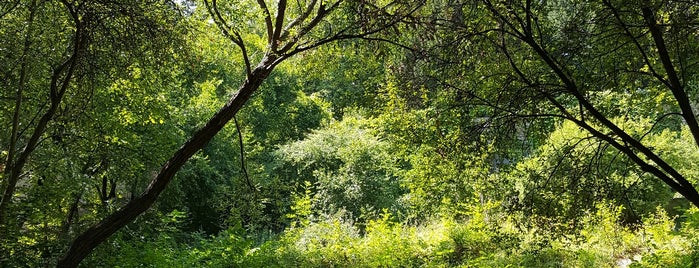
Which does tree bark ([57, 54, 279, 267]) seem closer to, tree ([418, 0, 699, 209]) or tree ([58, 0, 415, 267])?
tree ([58, 0, 415, 267])

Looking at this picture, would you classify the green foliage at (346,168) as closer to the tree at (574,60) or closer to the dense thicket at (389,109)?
the dense thicket at (389,109)

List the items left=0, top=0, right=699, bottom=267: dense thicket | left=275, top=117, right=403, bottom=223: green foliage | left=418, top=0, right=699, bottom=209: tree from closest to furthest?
1. left=418, top=0, right=699, bottom=209: tree
2. left=0, top=0, right=699, bottom=267: dense thicket
3. left=275, top=117, right=403, bottom=223: green foliage

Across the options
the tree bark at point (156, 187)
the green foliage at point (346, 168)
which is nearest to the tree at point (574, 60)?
the tree bark at point (156, 187)

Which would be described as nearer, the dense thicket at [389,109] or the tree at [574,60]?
the tree at [574,60]

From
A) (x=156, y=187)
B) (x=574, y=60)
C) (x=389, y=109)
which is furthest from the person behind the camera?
(x=389, y=109)

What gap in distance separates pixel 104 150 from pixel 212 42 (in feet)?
4.83

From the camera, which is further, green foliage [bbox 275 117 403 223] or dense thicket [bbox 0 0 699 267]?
green foliage [bbox 275 117 403 223]

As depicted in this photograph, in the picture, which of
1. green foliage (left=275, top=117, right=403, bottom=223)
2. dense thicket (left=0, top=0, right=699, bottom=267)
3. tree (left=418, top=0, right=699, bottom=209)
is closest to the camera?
tree (left=418, top=0, right=699, bottom=209)

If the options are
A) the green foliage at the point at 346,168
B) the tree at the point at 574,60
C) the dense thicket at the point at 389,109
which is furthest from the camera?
the green foliage at the point at 346,168

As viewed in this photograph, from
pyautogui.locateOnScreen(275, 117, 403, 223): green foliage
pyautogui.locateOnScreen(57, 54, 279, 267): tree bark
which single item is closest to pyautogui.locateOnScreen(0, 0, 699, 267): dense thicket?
pyautogui.locateOnScreen(57, 54, 279, 267): tree bark

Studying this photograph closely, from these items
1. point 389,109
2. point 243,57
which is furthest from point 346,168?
point 243,57

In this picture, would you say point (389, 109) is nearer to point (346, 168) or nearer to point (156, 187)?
point (346, 168)

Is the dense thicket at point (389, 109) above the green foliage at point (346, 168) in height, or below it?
below

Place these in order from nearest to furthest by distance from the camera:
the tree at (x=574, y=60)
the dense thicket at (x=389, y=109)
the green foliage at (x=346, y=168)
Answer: the tree at (x=574, y=60), the dense thicket at (x=389, y=109), the green foliage at (x=346, y=168)
